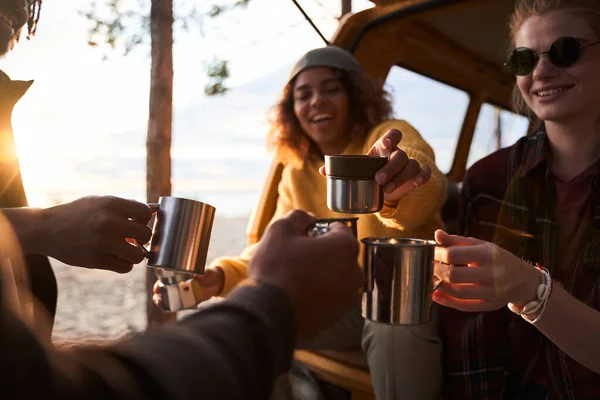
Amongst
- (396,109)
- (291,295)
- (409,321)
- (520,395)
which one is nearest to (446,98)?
(396,109)

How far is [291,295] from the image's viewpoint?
0.47 meters

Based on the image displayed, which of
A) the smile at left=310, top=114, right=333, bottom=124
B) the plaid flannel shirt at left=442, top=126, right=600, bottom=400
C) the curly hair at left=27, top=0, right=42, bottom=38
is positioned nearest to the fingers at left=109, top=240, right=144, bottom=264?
the curly hair at left=27, top=0, right=42, bottom=38

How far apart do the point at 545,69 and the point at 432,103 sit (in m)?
1.80

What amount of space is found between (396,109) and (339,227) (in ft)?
3.88

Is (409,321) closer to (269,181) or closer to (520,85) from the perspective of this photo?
(520,85)

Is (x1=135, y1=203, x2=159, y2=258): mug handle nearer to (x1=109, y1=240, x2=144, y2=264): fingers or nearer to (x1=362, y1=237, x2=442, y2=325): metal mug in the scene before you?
(x1=109, y1=240, x2=144, y2=264): fingers

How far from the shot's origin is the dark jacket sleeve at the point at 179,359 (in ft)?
1.16

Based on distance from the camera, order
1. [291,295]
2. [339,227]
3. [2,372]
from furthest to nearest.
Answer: [339,227] < [291,295] < [2,372]

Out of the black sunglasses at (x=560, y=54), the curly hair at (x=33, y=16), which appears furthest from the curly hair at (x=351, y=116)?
the curly hair at (x=33, y=16)

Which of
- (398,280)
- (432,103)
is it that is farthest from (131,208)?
(432,103)

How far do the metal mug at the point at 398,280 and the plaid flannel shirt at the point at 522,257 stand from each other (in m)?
0.23

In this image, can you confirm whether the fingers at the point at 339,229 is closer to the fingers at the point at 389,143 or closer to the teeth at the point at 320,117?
the fingers at the point at 389,143

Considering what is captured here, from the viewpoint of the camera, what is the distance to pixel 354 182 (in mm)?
781

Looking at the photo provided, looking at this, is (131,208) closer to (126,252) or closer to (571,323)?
(126,252)
